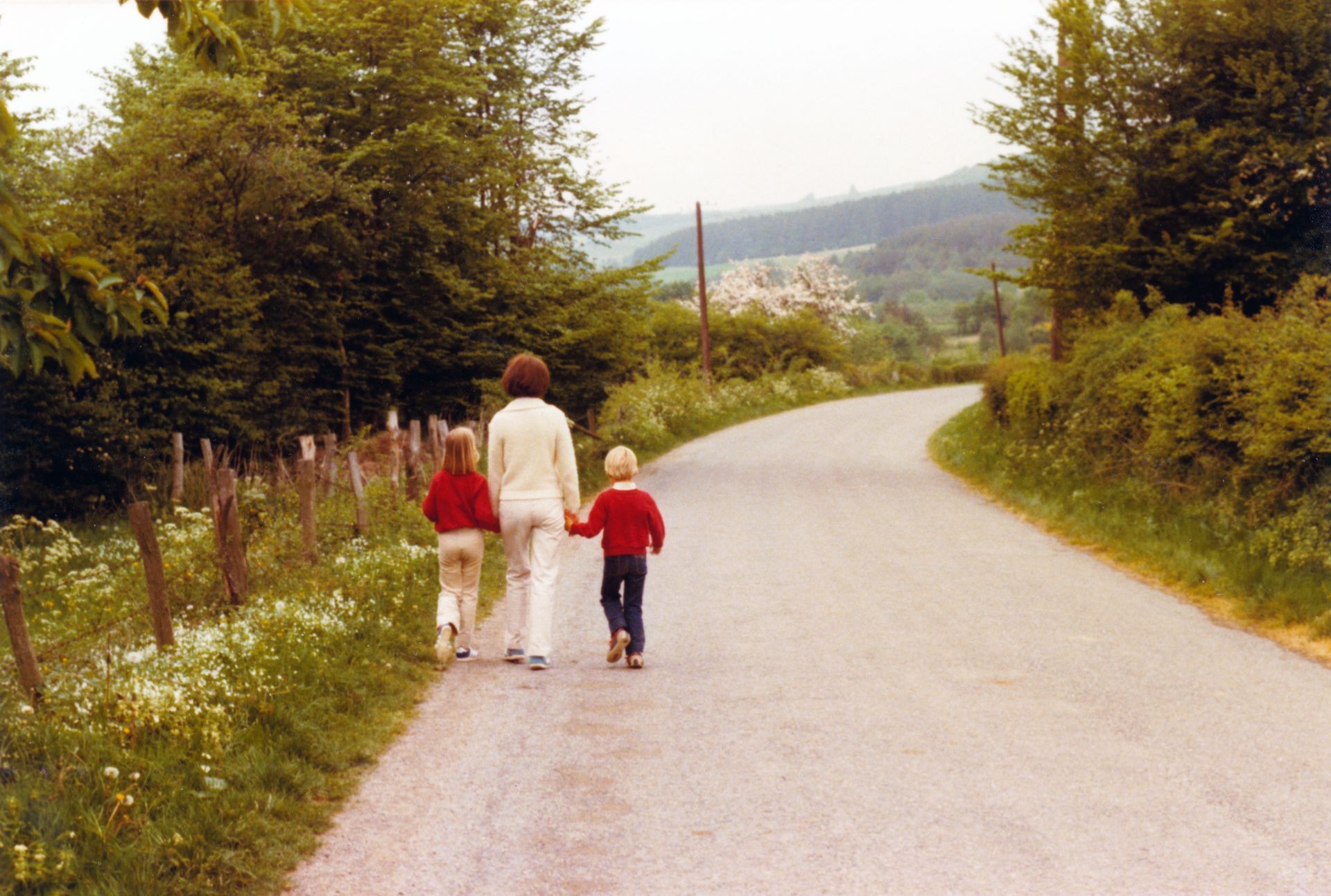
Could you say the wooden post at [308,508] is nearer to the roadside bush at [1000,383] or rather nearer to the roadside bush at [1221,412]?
the roadside bush at [1221,412]

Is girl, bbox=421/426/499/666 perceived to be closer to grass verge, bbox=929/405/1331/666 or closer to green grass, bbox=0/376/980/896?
green grass, bbox=0/376/980/896

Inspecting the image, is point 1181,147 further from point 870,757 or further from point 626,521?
point 870,757

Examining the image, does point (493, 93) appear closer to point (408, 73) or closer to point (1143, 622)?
point (408, 73)

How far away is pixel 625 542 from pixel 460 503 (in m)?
1.18

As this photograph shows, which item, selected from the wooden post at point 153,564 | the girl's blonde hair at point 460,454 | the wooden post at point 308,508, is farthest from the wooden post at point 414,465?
the wooden post at point 153,564

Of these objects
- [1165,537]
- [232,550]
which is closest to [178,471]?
[232,550]

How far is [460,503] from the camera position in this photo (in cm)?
834

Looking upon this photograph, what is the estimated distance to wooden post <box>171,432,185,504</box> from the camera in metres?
18.1

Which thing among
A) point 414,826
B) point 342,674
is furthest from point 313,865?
point 342,674

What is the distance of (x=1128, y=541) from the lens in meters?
12.5

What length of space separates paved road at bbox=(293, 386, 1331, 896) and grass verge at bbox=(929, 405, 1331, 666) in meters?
0.39

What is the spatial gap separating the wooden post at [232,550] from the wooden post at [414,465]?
5317mm

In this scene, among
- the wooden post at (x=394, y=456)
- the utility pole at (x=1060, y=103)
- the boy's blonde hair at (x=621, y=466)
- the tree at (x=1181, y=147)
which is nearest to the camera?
the boy's blonde hair at (x=621, y=466)

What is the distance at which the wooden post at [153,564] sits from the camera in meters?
6.84
